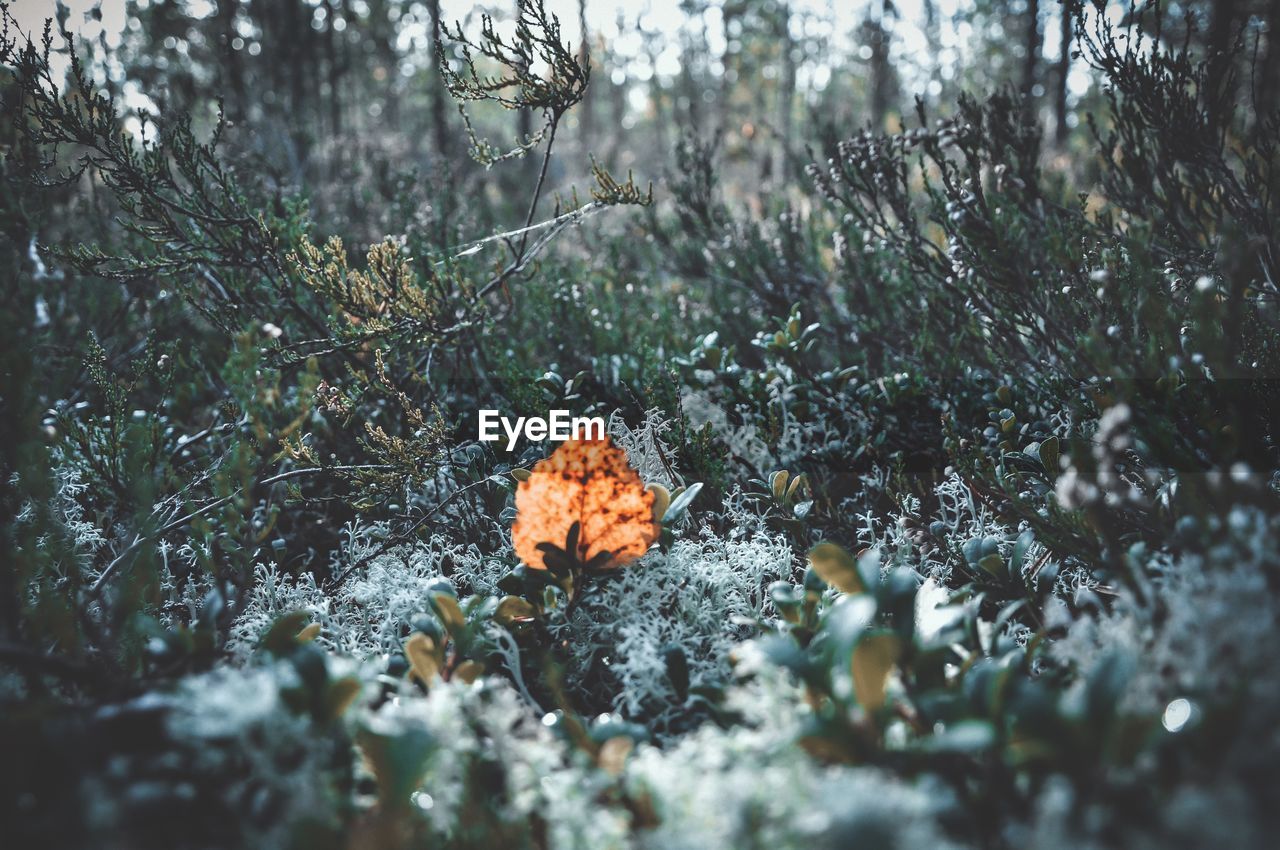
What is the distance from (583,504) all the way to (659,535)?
10.4 inches

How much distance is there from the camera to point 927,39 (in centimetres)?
1688

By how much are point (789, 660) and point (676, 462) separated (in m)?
1.20

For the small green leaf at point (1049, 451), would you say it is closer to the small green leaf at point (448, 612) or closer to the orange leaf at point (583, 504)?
the orange leaf at point (583, 504)

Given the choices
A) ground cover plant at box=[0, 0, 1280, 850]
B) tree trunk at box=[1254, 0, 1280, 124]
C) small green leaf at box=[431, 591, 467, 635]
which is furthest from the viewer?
tree trunk at box=[1254, 0, 1280, 124]

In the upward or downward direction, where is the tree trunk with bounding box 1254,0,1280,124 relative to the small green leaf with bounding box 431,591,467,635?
upward

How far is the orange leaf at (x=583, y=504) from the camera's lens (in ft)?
5.51

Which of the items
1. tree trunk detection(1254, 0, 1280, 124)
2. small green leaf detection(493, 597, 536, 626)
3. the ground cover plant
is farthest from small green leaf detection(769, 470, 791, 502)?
tree trunk detection(1254, 0, 1280, 124)

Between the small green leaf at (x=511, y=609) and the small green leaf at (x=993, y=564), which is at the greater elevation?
the small green leaf at (x=993, y=564)

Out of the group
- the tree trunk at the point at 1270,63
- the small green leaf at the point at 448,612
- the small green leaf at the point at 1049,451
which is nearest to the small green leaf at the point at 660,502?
the small green leaf at the point at 448,612

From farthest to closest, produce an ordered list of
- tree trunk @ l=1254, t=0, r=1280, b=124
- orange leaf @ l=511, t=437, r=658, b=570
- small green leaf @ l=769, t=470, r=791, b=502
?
tree trunk @ l=1254, t=0, r=1280, b=124, small green leaf @ l=769, t=470, r=791, b=502, orange leaf @ l=511, t=437, r=658, b=570

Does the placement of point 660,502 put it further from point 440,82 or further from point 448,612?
point 440,82

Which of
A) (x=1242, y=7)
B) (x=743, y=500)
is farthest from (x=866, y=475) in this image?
(x=1242, y=7)

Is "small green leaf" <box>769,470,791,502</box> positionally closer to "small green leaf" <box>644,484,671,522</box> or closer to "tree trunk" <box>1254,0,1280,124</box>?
"small green leaf" <box>644,484,671,522</box>

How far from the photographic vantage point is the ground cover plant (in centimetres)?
102
